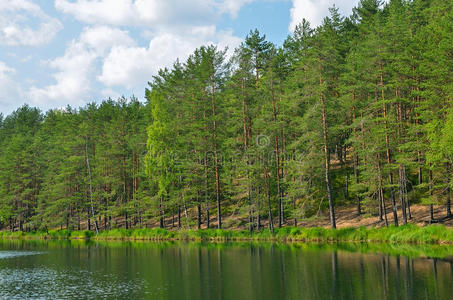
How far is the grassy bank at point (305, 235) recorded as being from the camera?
33844mm

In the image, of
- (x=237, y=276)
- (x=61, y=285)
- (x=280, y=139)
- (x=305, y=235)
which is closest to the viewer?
(x=61, y=285)

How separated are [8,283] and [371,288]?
2111 centimetres

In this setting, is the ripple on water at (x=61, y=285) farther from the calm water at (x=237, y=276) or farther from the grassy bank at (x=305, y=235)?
the grassy bank at (x=305, y=235)

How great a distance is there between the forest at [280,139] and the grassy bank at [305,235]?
184 centimetres

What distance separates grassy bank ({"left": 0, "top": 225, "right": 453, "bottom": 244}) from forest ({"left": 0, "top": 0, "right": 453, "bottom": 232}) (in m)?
1.84

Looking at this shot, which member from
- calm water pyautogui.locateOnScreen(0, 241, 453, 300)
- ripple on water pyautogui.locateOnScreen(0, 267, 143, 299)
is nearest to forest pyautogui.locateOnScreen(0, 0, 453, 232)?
calm water pyautogui.locateOnScreen(0, 241, 453, 300)

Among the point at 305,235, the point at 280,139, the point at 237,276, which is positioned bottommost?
the point at 237,276

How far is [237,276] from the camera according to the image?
2388 cm

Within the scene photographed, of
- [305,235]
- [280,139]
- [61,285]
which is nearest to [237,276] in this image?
[61,285]

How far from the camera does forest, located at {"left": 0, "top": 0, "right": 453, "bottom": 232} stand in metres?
38.3

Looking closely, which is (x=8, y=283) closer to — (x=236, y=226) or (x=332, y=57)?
(x=236, y=226)

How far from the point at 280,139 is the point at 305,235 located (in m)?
13.7

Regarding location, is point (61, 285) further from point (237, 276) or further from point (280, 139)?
point (280, 139)

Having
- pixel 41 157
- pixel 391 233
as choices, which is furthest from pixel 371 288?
pixel 41 157
